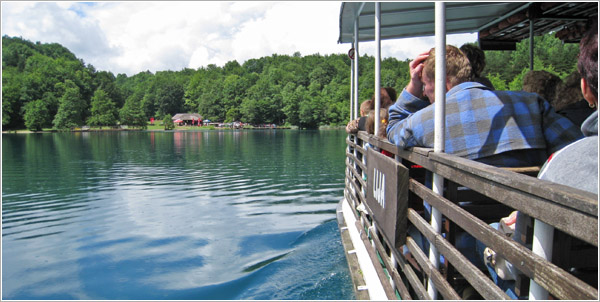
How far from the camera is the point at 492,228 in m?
1.68

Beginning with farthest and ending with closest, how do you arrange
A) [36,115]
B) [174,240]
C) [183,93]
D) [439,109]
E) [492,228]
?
[183,93], [36,115], [174,240], [439,109], [492,228]

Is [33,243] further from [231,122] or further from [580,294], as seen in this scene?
[231,122]

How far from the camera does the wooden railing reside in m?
1.18

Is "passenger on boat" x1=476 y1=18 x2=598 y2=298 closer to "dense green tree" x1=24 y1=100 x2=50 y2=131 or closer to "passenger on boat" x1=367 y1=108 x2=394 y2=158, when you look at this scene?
"passenger on boat" x1=367 y1=108 x2=394 y2=158

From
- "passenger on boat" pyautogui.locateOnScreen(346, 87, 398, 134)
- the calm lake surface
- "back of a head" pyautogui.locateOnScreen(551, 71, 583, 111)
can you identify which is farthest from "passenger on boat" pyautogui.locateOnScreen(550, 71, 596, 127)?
the calm lake surface

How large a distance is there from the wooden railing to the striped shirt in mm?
176

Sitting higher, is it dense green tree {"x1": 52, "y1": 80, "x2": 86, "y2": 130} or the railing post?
dense green tree {"x1": 52, "y1": 80, "x2": 86, "y2": 130}

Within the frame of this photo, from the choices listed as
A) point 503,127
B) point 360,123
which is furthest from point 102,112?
point 503,127

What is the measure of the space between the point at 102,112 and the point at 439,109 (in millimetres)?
111001

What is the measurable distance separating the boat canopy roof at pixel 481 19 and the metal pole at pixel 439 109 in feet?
10.2

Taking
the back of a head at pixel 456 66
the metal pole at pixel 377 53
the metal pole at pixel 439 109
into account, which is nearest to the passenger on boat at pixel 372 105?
the metal pole at pixel 377 53

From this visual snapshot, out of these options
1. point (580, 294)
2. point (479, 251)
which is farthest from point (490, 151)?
point (580, 294)

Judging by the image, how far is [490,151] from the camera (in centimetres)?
228

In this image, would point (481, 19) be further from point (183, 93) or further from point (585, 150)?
point (183, 93)
